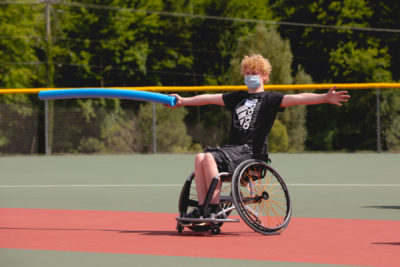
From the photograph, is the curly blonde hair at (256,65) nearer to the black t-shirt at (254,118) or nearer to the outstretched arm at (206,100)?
the black t-shirt at (254,118)

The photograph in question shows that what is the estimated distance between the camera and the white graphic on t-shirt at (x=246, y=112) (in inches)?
290

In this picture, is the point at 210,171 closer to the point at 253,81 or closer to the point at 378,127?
the point at 253,81

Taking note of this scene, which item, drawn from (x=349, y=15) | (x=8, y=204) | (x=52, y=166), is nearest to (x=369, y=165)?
(x=52, y=166)

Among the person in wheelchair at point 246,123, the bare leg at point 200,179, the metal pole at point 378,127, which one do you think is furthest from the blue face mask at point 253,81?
the metal pole at point 378,127

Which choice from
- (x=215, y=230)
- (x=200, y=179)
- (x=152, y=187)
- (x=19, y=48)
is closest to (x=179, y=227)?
(x=215, y=230)

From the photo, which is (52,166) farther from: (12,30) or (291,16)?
(291,16)

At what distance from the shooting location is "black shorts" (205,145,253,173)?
7184 millimetres

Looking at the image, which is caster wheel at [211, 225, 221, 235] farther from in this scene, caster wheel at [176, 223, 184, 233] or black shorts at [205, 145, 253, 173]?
black shorts at [205, 145, 253, 173]

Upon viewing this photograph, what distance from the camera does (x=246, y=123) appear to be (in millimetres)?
7359

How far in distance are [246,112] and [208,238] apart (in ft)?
4.05

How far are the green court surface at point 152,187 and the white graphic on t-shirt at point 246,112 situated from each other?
185 cm

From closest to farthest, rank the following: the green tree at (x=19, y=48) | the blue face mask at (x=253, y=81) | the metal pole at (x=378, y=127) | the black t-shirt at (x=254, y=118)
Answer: the black t-shirt at (x=254, y=118), the blue face mask at (x=253, y=81), the metal pole at (x=378, y=127), the green tree at (x=19, y=48)

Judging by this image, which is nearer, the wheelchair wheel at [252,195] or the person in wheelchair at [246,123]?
the wheelchair wheel at [252,195]

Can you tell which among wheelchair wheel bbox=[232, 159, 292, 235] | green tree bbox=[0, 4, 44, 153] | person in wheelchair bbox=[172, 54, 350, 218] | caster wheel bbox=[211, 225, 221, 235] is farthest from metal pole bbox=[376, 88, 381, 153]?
green tree bbox=[0, 4, 44, 153]
